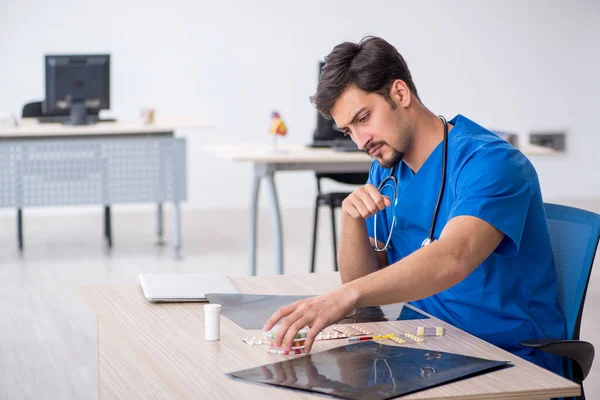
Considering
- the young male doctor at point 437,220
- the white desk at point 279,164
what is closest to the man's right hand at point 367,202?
the young male doctor at point 437,220

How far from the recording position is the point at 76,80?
511 cm

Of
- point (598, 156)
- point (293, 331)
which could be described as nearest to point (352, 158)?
point (293, 331)

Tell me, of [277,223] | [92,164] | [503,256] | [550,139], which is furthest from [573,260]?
[550,139]

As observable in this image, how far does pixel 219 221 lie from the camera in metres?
6.31

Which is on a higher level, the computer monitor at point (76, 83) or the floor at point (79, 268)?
the computer monitor at point (76, 83)

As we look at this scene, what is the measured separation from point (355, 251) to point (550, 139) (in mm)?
5682

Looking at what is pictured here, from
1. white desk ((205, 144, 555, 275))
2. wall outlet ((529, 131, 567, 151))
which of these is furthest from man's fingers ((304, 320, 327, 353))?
wall outlet ((529, 131, 567, 151))

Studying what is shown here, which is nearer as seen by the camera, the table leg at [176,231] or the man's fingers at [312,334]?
the man's fingers at [312,334]

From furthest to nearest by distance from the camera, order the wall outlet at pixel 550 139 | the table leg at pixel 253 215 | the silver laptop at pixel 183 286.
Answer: the wall outlet at pixel 550 139
the table leg at pixel 253 215
the silver laptop at pixel 183 286

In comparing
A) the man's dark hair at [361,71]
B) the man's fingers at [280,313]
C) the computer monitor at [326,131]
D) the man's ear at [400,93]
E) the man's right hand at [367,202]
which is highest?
the man's dark hair at [361,71]

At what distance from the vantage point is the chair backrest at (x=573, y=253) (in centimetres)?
178

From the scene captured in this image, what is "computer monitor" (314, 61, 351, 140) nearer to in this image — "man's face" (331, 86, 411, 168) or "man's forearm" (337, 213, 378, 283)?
"man's forearm" (337, 213, 378, 283)

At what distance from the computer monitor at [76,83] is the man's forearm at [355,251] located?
3.45 metres

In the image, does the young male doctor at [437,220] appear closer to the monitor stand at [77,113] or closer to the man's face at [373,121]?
the man's face at [373,121]
